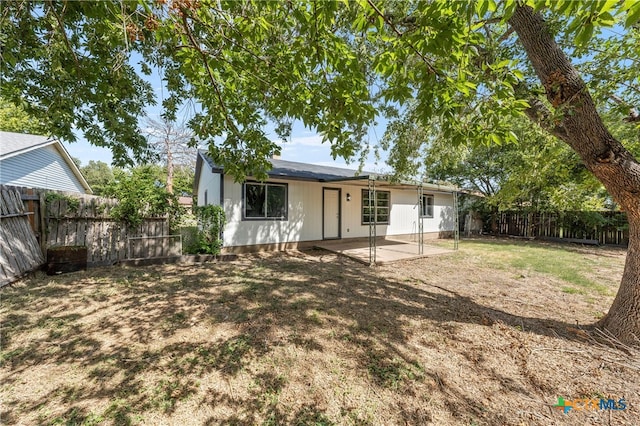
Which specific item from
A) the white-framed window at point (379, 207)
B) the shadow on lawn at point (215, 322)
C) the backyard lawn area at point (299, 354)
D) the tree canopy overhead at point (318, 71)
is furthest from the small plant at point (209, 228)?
the white-framed window at point (379, 207)

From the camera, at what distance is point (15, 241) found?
15.4 ft

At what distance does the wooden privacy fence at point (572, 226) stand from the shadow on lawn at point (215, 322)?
12036 millimetres

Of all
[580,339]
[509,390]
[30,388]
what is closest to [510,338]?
[580,339]

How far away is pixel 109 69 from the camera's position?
3.26m

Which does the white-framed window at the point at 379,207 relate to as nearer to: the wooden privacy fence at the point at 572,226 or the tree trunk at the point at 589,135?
the wooden privacy fence at the point at 572,226

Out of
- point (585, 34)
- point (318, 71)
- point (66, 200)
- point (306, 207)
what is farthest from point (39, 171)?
point (585, 34)

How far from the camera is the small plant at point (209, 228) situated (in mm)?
7336

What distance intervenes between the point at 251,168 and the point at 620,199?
4.76 m

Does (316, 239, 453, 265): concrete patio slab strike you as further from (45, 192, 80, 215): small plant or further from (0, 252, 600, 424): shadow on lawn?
(45, 192, 80, 215): small plant

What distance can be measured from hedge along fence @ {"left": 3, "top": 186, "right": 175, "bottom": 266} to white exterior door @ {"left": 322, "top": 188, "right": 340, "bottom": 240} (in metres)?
5.23

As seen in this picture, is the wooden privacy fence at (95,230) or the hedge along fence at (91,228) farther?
the wooden privacy fence at (95,230)

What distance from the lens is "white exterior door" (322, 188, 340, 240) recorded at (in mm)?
10297

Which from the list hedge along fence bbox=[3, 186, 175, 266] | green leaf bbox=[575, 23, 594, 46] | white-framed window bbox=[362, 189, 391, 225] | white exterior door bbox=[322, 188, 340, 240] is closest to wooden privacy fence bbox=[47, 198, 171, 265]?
hedge along fence bbox=[3, 186, 175, 266]

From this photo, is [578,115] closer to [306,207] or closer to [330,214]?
[306,207]
